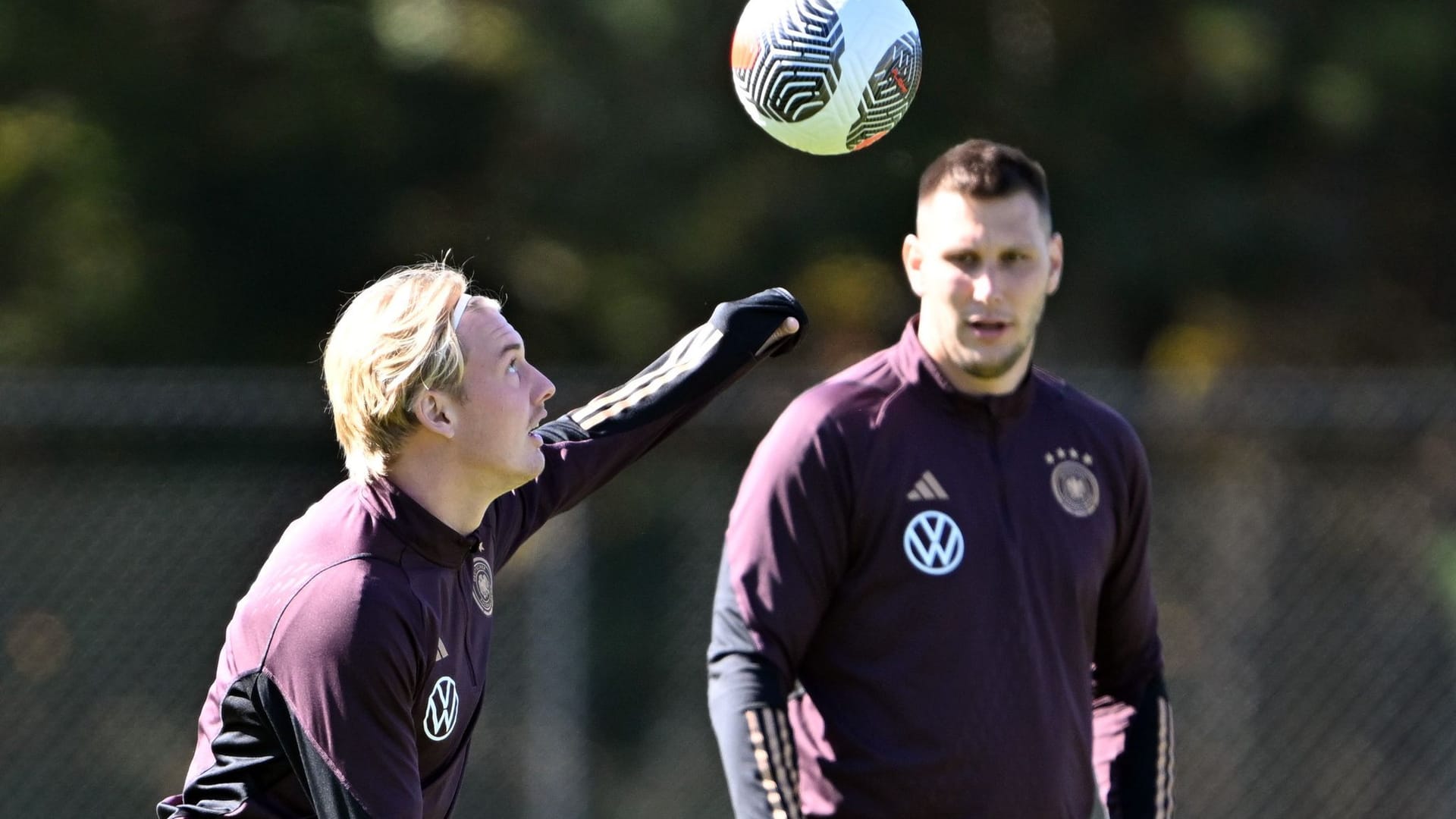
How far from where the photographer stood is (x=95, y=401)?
8.02 m

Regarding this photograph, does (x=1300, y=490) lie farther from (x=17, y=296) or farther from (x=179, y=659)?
(x=17, y=296)

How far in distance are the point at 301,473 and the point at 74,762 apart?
1.62 meters

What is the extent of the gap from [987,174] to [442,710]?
6.14ft

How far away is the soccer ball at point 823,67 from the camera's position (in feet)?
13.4

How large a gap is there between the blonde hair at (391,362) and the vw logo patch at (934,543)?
3.63 ft

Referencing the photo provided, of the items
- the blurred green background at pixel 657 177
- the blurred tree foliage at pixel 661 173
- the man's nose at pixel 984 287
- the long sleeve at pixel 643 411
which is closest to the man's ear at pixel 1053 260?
the man's nose at pixel 984 287

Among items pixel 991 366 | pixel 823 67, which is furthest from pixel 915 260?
pixel 823 67

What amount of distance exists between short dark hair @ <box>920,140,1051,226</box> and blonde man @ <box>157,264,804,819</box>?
1158mm

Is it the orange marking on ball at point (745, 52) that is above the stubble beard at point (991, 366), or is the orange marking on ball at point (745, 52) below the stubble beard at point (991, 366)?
above

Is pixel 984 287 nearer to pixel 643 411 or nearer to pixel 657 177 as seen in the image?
pixel 643 411

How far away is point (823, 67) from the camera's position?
4094mm

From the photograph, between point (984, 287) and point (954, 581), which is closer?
point (954, 581)

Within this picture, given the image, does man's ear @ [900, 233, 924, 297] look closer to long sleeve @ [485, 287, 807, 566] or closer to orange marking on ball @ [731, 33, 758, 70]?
long sleeve @ [485, 287, 807, 566]

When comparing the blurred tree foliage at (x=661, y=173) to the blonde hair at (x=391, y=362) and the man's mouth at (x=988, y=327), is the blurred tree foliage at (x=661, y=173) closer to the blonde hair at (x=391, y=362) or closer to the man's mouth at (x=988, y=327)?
the man's mouth at (x=988, y=327)
